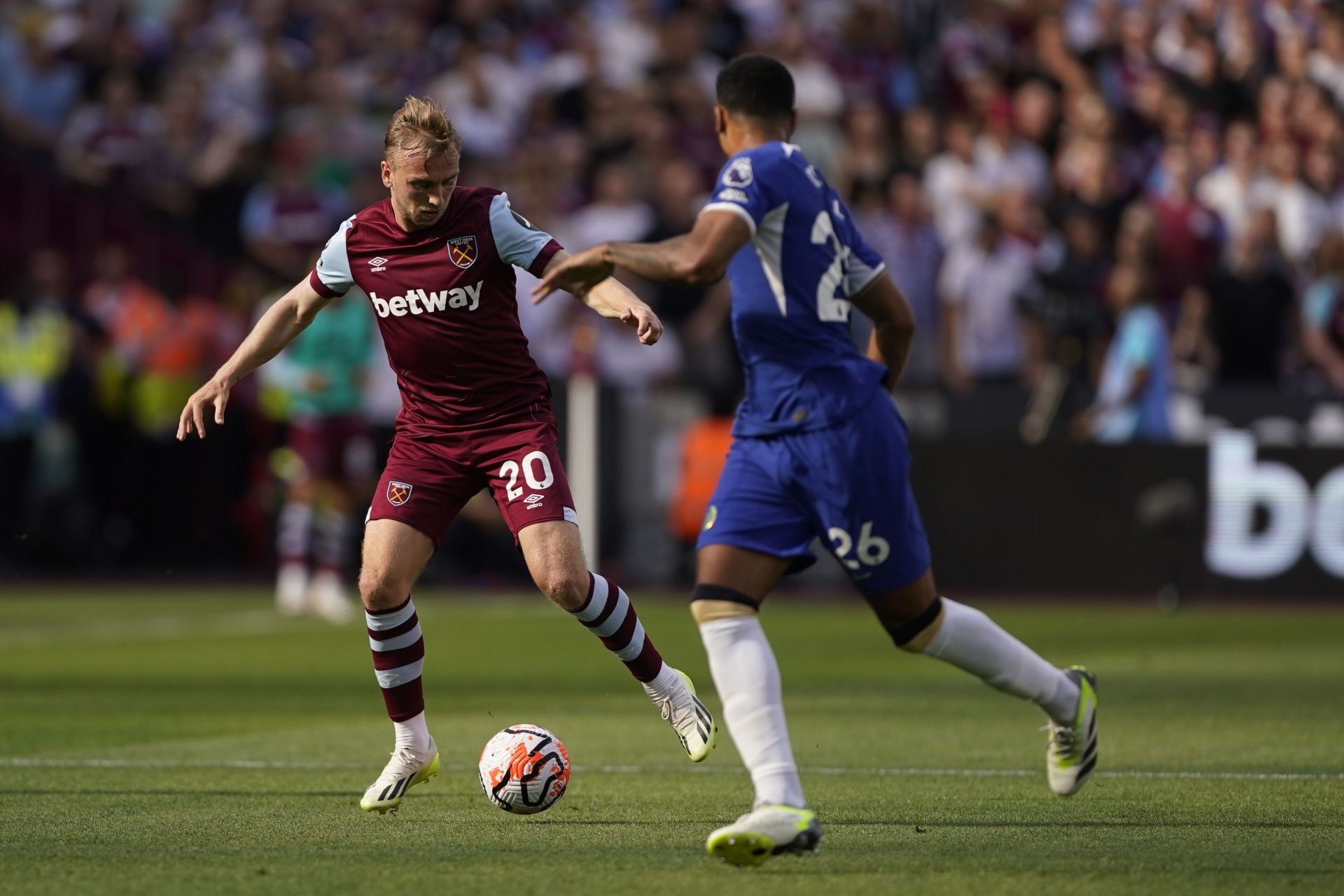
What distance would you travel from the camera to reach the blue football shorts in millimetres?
6426

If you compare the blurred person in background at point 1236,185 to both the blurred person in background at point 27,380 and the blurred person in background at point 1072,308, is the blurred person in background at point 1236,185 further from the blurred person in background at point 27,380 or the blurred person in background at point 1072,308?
the blurred person in background at point 27,380

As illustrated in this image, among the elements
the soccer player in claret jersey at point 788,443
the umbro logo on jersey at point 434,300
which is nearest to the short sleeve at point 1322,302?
the umbro logo on jersey at point 434,300

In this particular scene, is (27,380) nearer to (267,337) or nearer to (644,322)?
(267,337)

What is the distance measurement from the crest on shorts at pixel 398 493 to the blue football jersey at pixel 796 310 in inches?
62.2

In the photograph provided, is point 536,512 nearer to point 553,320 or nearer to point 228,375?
point 228,375

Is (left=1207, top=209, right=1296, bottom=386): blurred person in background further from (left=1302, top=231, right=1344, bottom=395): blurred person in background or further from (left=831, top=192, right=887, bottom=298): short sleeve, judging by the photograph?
(left=831, top=192, right=887, bottom=298): short sleeve

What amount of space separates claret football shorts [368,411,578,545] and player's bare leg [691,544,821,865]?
1.22m

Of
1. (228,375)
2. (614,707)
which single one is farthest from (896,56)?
(228,375)

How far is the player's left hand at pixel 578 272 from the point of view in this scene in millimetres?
5926

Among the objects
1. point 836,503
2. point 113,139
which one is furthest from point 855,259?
point 113,139

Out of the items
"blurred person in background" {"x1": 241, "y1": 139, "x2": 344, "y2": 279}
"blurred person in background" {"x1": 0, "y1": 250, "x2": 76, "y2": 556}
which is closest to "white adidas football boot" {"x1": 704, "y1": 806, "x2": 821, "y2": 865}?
"blurred person in background" {"x1": 241, "y1": 139, "x2": 344, "y2": 279}

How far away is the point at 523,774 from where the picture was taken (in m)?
7.27

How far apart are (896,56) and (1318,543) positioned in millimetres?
7946

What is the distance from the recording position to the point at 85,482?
20562mm
